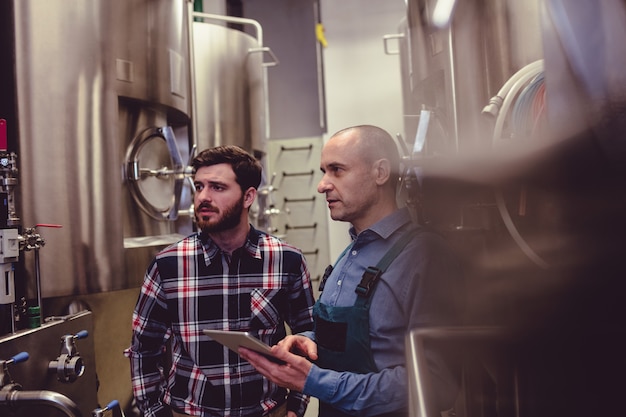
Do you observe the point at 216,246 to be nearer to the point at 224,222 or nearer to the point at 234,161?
the point at 224,222

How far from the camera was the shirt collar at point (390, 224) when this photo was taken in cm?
111

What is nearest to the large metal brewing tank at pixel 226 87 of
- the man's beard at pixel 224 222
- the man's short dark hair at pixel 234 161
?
the man's short dark hair at pixel 234 161

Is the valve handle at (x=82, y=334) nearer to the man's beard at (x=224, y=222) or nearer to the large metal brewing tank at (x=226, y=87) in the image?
the man's beard at (x=224, y=222)

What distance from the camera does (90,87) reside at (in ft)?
5.62

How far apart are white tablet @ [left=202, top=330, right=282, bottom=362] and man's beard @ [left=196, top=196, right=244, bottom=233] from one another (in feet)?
1.67

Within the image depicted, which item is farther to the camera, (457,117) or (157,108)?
(157,108)

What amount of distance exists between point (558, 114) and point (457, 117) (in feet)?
1.79

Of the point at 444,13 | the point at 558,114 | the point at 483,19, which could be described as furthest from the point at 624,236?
the point at 444,13

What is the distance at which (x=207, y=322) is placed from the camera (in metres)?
1.41

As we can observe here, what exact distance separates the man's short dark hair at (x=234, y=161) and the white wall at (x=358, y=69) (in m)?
0.46

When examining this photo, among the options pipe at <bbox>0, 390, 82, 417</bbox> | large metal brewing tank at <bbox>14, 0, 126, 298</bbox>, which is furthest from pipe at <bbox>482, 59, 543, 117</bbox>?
large metal brewing tank at <bbox>14, 0, 126, 298</bbox>

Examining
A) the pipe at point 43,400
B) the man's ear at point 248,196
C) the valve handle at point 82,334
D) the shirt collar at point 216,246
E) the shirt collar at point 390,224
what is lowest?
the pipe at point 43,400

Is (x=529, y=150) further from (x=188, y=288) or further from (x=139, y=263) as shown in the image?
(x=139, y=263)

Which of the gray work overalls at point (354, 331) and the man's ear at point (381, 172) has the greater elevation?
the man's ear at point (381, 172)
